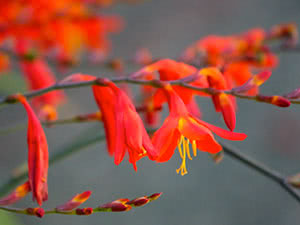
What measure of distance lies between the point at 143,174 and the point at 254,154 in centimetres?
46

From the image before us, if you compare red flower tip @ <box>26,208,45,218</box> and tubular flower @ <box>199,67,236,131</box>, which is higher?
tubular flower @ <box>199,67,236,131</box>

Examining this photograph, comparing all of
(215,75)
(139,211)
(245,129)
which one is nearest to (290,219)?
(245,129)

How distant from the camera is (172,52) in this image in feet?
6.30

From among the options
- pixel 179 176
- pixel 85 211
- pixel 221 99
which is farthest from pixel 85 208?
pixel 179 176

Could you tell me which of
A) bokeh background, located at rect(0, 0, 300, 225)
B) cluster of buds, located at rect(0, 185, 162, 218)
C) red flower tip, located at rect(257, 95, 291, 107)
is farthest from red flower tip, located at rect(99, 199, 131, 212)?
bokeh background, located at rect(0, 0, 300, 225)

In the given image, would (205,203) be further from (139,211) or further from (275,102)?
(275,102)

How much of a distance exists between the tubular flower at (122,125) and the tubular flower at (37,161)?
0.16 ft

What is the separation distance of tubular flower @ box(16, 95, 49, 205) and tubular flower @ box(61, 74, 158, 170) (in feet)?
0.16

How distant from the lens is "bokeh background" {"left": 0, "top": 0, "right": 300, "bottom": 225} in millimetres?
1505

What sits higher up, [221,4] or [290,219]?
[221,4]

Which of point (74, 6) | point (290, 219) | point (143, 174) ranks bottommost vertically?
point (290, 219)

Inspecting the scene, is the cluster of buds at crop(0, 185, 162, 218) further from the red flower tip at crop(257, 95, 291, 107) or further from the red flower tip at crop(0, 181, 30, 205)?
the red flower tip at crop(257, 95, 291, 107)

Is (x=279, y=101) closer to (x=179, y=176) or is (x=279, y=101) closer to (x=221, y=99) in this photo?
(x=221, y=99)

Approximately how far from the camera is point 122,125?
313 mm
